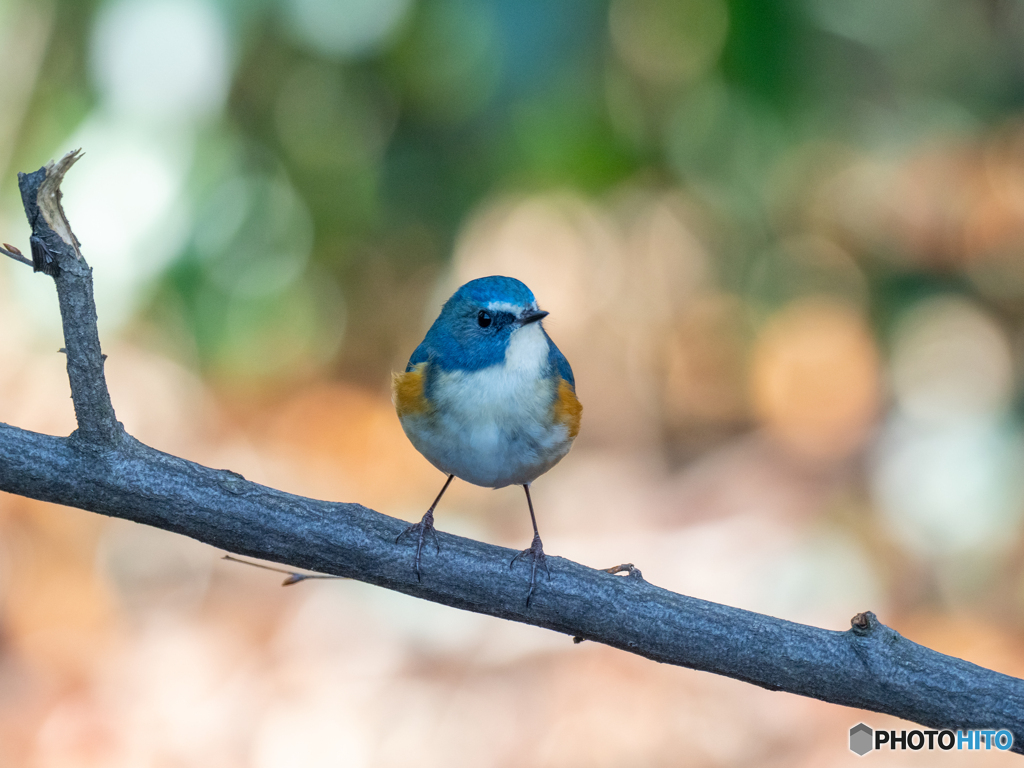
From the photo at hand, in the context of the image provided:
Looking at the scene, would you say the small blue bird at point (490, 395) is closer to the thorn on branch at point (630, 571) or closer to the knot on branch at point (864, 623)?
the thorn on branch at point (630, 571)

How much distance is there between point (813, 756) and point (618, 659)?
113cm

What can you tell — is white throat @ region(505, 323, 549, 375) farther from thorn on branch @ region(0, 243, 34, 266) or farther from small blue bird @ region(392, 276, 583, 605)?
thorn on branch @ region(0, 243, 34, 266)

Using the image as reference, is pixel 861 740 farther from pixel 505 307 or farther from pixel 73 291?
pixel 73 291

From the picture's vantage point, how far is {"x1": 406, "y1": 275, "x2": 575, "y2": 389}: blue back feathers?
9.28 feet

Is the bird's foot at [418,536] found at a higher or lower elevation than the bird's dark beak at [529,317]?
lower

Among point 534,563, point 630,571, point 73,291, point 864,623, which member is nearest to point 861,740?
point 864,623

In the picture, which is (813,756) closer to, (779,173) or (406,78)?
(779,173)

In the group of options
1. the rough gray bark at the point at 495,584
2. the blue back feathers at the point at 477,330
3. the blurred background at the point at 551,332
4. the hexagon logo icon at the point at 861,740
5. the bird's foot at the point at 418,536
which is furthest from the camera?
the blurred background at the point at 551,332

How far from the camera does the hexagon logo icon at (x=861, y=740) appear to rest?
3.70 meters

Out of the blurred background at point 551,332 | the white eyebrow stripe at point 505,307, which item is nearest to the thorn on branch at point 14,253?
the white eyebrow stripe at point 505,307

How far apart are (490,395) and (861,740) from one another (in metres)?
2.54

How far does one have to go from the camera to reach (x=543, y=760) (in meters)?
4.61

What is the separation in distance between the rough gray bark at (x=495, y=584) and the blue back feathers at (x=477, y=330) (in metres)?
0.67

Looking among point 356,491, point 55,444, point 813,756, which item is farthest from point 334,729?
point 55,444
